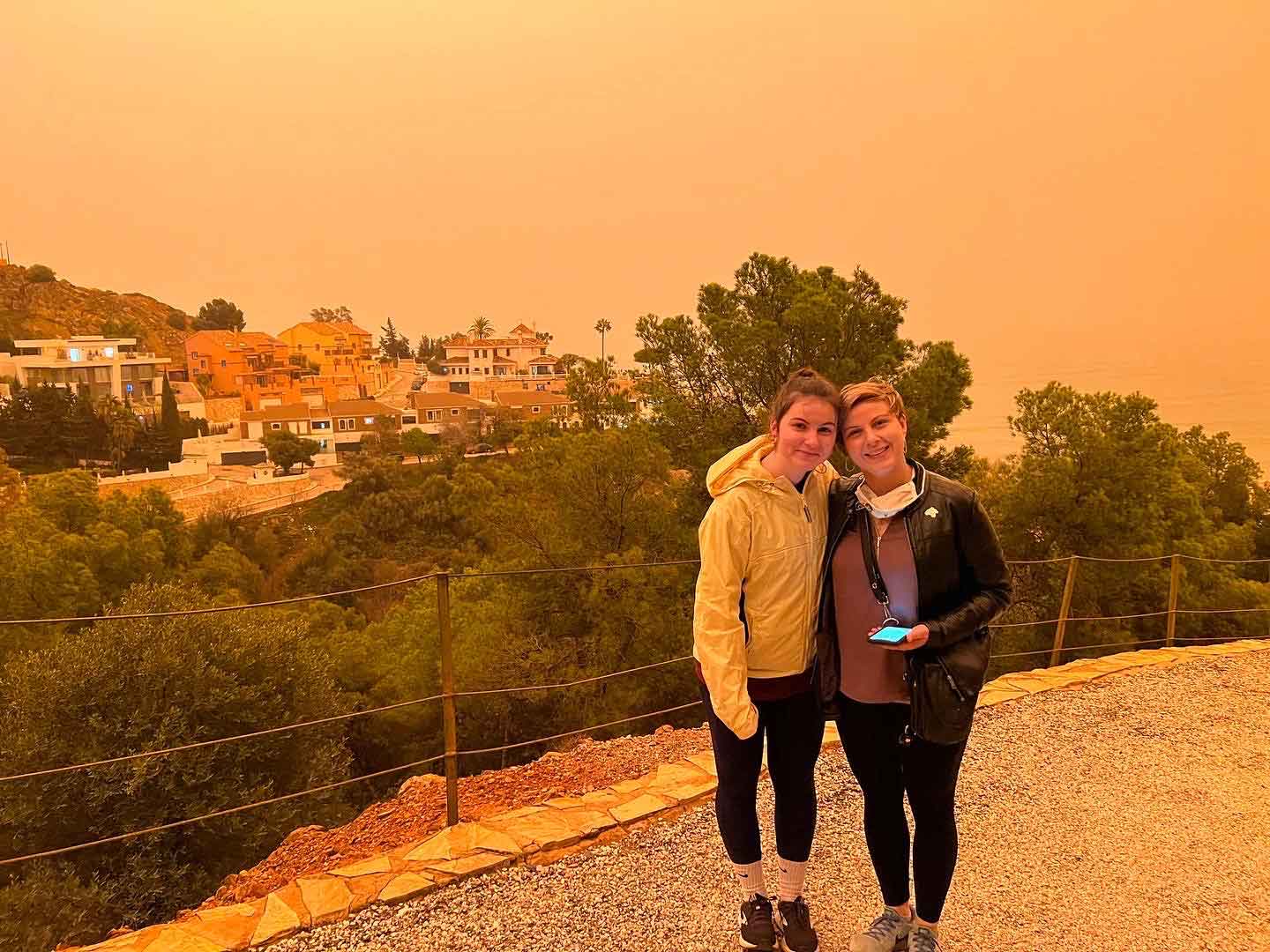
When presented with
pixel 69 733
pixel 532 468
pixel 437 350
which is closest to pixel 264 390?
pixel 437 350

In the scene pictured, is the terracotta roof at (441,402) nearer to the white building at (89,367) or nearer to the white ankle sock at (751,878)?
the white building at (89,367)

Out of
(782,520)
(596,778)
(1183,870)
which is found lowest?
(596,778)

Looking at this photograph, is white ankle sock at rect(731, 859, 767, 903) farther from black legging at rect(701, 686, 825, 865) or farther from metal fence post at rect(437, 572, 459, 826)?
metal fence post at rect(437, 572, 459, 826)

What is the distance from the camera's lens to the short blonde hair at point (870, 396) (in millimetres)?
1623

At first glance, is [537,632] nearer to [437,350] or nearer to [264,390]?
[264,390]

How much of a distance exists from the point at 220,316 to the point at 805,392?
100 metres

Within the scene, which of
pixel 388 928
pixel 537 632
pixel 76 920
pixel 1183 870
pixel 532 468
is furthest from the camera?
pixel 532 468

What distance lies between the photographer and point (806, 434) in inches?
63.9

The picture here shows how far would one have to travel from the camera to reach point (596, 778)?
356 cm

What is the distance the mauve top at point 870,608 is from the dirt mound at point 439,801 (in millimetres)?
1879

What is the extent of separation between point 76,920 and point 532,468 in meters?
8.71

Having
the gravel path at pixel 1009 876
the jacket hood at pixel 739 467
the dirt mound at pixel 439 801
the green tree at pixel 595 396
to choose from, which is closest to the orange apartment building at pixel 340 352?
the green tree at pixel 595 396

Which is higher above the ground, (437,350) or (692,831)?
(437,350)

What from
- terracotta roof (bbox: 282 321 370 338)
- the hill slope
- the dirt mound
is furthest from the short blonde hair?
terracotta roof (bbox: 282 321 370 338)
